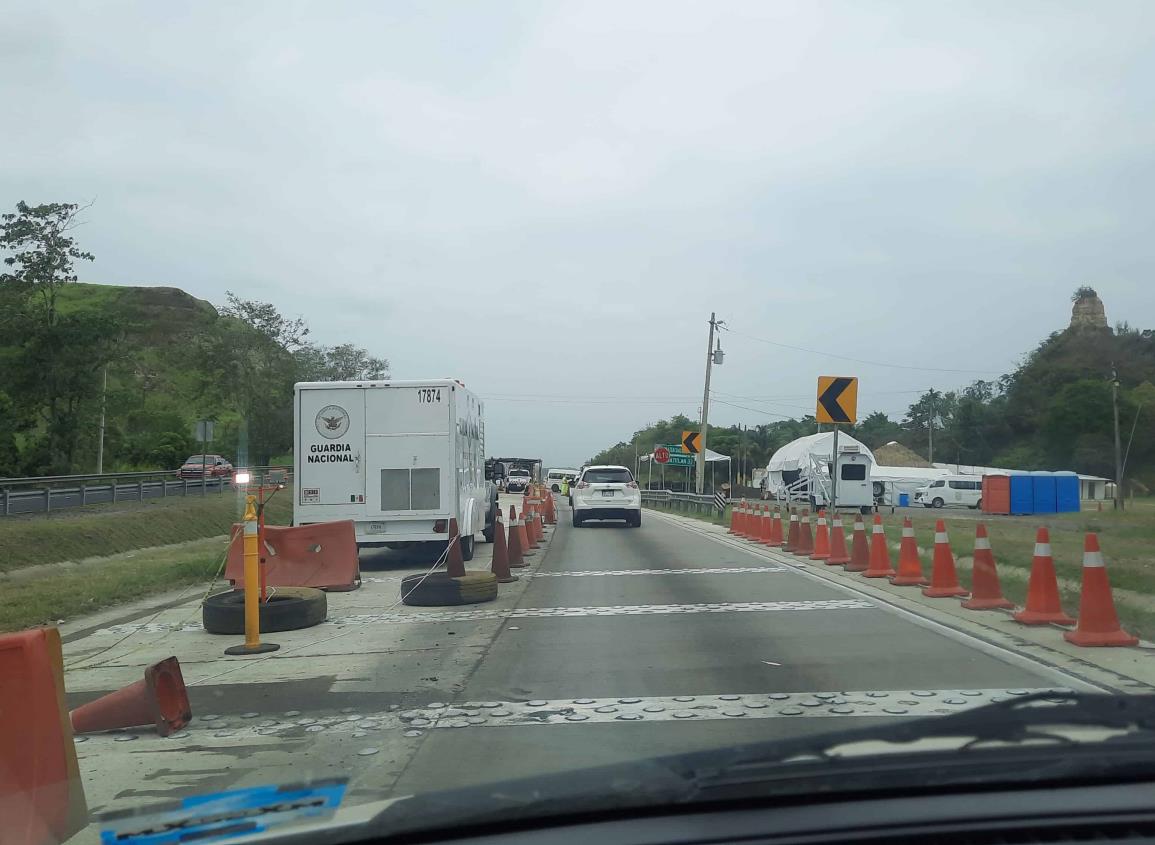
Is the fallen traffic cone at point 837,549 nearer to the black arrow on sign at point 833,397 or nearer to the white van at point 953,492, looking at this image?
the black arrow on sign at point 833,397

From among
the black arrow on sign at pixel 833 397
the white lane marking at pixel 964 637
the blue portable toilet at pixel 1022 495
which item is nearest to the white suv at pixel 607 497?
the white lane marking at pixel 964 637

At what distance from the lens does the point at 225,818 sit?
3.50m

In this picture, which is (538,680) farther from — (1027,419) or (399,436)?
(1027,419)

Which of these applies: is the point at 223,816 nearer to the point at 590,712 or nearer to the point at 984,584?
the point at 590,712

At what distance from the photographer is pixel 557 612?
39.0 ft

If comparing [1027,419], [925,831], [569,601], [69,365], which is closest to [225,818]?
[925,831]

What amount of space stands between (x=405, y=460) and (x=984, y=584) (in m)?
9.42

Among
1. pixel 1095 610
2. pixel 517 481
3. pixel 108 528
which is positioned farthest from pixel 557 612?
pixel 517 481

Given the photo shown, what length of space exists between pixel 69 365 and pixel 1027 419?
45.3 metres

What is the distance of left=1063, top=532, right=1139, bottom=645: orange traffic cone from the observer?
888 cm

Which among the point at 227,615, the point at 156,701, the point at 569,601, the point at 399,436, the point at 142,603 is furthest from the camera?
the point at 399,436

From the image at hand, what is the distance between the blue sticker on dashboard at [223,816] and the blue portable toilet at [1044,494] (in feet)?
151

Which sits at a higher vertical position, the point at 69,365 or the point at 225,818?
the point at 69,365

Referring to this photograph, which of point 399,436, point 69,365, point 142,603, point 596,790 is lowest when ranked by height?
point 142,603
